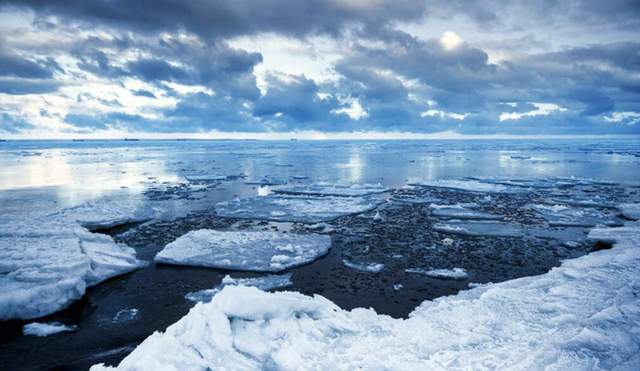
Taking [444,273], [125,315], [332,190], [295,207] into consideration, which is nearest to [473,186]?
[332,190]

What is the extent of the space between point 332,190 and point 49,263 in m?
15.7

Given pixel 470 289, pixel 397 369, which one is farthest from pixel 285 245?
pixel 397 369

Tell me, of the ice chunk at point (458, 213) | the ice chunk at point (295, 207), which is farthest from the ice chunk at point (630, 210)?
the ice chunk at point (295, 207)

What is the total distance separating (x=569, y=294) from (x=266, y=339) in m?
5.84

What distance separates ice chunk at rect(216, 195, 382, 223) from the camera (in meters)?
16.4

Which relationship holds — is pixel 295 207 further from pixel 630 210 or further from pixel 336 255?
pixel 630 210

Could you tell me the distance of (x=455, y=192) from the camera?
75.0 ft

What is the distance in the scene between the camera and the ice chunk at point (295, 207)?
16359 mm

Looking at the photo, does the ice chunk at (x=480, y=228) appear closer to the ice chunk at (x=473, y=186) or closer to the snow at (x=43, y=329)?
the ice chunk at (x=473, y=186)

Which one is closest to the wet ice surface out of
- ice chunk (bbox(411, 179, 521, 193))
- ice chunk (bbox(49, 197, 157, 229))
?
ice chunk (bbox(49, 197, 157, 229))

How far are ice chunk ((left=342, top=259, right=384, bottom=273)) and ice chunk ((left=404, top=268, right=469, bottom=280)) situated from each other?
0.70m

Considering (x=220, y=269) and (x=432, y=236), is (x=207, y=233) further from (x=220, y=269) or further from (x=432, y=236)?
(x=432, y=236)

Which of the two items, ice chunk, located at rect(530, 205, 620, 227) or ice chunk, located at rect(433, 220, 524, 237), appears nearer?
ice chunk, located at rect(433, 220, 524, 237)

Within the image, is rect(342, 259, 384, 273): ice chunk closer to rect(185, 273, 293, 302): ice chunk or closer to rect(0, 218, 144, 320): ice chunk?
rect(185, 273, 293, 302): ice chunk
